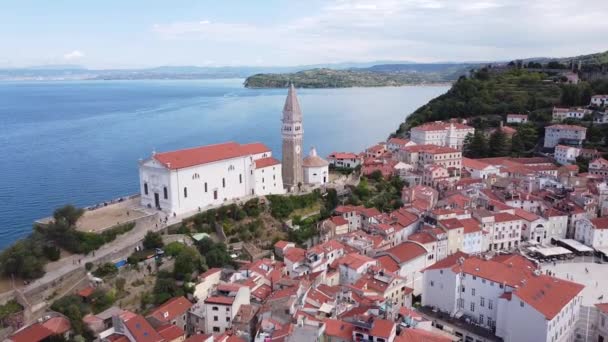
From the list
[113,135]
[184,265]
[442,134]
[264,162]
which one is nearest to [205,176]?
[264,162]

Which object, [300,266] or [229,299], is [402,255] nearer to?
[300,266]

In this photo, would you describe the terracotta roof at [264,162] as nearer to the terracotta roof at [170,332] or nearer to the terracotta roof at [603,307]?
the terracotta roof at [170,332]

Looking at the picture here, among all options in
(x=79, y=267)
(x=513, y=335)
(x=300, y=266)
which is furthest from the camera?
(x=300, y=266)

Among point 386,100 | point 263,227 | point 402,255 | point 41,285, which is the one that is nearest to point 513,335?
point 402,255

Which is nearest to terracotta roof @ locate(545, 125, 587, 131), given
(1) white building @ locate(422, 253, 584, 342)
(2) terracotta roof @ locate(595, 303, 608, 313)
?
(1) white building @ locate(422, 253, 584, 342)

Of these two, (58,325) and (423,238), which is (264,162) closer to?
(423,238)

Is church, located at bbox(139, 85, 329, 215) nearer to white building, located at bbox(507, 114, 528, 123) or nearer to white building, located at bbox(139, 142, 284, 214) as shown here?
white building, located at bbox(139, 142, 284, 214)

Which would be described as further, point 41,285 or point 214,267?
point 214,267

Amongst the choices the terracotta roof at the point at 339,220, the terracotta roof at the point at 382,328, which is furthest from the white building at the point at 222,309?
the terracotta roof at the point at 339,220
